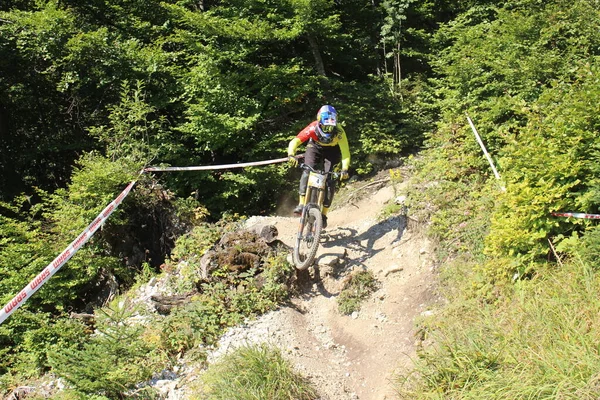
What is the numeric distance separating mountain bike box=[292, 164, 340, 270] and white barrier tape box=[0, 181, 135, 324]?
10.1ft

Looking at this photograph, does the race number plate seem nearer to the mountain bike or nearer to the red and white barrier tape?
the mountain bike

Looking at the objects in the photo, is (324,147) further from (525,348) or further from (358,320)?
(525,348)

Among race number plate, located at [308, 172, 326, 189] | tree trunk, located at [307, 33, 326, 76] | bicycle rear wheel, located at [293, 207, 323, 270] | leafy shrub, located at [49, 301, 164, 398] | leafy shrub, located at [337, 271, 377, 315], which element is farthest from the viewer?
tree trunk, located at [307, 33, 326, 76]

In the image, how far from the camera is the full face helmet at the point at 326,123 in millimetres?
7125

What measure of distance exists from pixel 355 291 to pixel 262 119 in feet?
19.9

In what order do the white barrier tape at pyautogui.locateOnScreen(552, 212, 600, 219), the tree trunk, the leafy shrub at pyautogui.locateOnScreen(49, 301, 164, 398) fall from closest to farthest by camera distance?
the white barrier tape at pyautogui.locateOnScreen(552, 212, 600, 219)
the leafy shrub at pyautogui.locateOnScreen(49, 301, 164, 398)
the tree trunk

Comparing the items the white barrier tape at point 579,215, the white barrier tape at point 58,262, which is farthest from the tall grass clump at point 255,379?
the white barrier tape at point 579,215

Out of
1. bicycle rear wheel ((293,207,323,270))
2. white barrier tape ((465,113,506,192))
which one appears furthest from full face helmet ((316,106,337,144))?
white barrier tape ((465,113,506,192))

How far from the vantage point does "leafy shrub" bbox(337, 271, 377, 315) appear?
6539 mm

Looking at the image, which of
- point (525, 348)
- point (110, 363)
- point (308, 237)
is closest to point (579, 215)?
point (525, 348)

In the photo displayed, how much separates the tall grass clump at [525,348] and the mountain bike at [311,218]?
2.28 meters

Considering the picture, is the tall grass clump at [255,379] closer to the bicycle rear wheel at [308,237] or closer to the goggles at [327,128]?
the bicycle rear wheel at [308,237]

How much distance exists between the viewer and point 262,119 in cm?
1161

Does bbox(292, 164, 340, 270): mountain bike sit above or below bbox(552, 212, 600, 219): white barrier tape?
below
